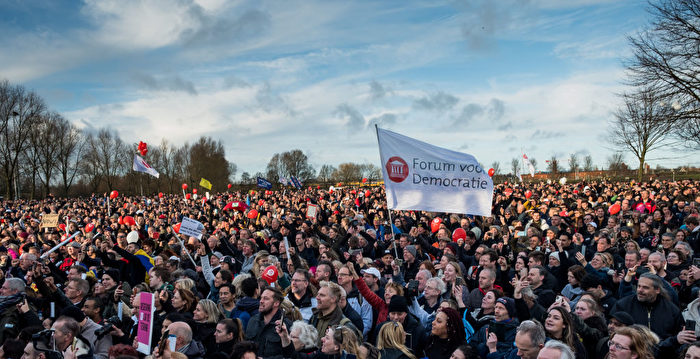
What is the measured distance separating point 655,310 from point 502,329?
193cm

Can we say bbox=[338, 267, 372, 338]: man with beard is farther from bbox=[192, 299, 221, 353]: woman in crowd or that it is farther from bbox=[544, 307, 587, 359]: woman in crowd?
bbox=[544, 307, 587, 359]: woman in crowd

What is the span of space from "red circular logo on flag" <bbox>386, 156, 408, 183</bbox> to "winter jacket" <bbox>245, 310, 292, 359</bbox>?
4414 mm

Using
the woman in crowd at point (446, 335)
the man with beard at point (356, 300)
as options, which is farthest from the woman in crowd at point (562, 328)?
the man with beard at point (356, 300)

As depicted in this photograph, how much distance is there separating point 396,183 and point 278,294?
14.2 ft

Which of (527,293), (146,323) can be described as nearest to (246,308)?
(146,323)

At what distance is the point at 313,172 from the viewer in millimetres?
84312

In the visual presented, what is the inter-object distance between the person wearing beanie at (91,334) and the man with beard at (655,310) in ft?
18.5

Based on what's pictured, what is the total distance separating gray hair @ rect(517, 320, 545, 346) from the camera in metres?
4.06

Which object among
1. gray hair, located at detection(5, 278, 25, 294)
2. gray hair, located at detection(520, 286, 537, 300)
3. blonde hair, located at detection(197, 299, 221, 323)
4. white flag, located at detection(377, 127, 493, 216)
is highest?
white flag, located at detection(377, 127, 493, 216)

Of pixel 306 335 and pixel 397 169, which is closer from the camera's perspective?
pixel 306 335

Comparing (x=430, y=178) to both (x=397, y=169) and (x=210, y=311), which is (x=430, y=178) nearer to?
(x=397, y=169)

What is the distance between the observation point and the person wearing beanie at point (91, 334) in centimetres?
509

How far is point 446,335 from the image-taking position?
4.87 m

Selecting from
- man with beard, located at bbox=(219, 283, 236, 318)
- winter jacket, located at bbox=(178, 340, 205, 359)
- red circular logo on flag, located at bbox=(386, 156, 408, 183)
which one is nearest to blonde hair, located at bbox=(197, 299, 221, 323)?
winter jacket, located at bbox=(178, 340, 205, 359)
